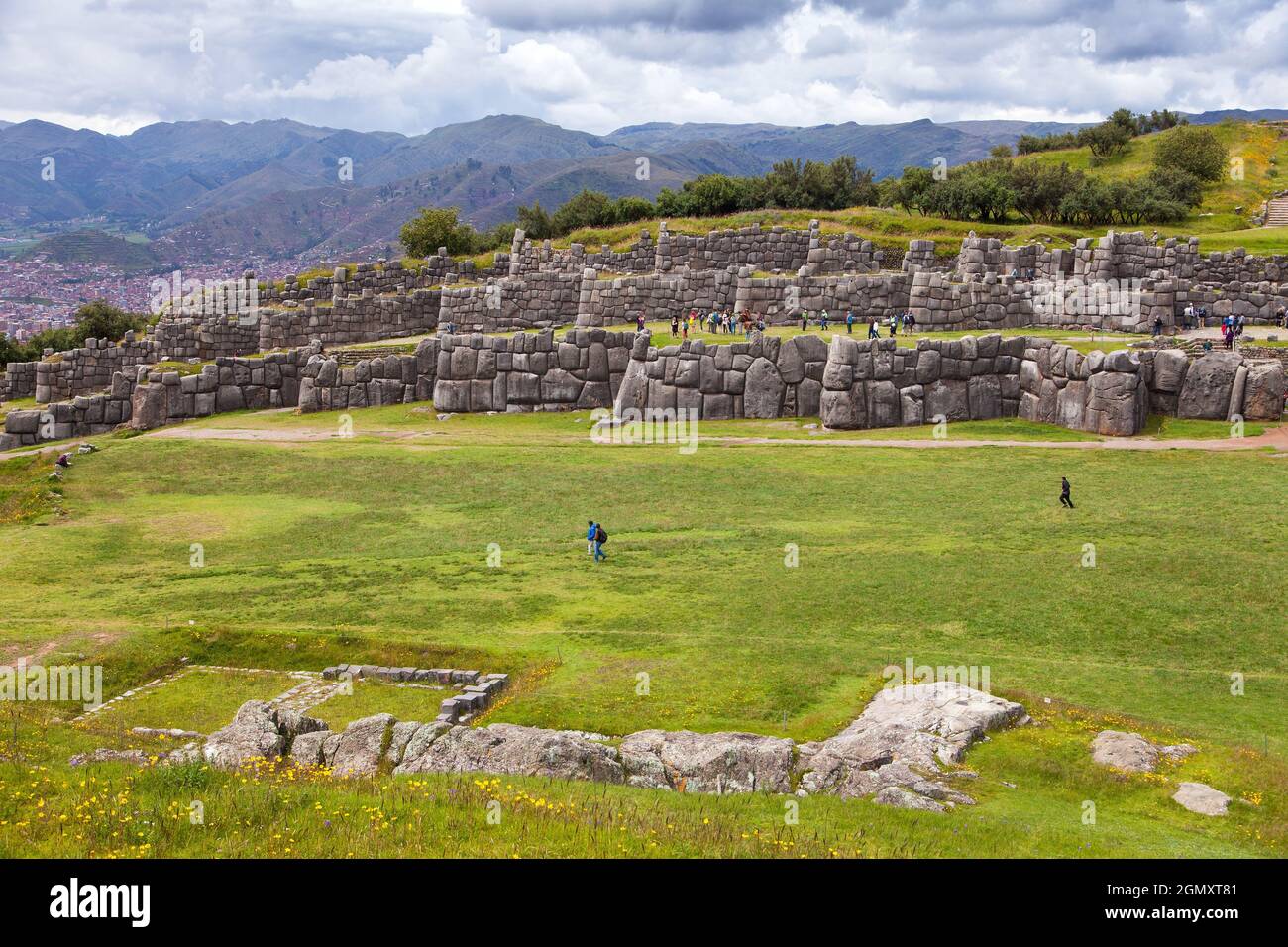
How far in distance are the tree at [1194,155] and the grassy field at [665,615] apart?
49.0 m

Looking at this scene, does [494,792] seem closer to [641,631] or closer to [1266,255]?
[641,631]

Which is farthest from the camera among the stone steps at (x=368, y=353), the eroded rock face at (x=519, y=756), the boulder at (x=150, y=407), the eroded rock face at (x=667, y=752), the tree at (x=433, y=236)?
the tree at (x=433, y=236)

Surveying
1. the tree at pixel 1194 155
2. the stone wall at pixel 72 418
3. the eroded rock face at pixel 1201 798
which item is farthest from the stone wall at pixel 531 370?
the tree at pixel 1194 155

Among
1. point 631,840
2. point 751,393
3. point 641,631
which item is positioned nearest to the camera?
point 631,840

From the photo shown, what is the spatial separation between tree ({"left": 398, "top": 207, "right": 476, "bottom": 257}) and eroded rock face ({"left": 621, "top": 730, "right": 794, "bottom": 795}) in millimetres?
55224

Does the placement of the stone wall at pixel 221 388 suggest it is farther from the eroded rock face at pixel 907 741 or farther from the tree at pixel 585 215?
the eroded rock face at pixel 907 741

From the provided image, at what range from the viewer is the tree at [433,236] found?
66250mm

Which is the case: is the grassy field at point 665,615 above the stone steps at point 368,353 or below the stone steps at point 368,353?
below

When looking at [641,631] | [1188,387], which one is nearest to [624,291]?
[1188,387]

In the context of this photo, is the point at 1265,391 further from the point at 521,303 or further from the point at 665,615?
the point at 521,303

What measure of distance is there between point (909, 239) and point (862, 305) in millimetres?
7616

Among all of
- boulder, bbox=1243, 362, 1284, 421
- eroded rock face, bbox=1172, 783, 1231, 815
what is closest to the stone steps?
boulder, bbox=1243, 362, 1284, 421
